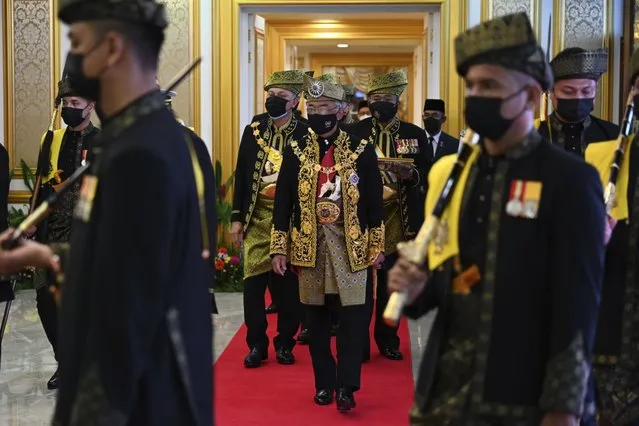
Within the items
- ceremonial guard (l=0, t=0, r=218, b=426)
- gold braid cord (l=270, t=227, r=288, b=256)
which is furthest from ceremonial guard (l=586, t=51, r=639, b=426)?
gold braid cord (l=270, t=227, r=288, b=256)

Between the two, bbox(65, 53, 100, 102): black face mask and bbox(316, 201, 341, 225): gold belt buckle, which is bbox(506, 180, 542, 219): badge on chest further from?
bbox(316, 201, 341, 225): gold belt buckle

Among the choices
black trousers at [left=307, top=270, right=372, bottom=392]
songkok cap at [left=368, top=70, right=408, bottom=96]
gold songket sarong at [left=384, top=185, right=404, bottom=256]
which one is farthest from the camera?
songkok cap at [left=368, top=70, right=408, bottom=96]

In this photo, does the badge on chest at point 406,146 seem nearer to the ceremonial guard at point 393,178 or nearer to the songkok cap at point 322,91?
the ceremonial guard at point 393,178

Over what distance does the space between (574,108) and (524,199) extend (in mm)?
1775

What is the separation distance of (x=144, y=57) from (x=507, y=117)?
2.86ft

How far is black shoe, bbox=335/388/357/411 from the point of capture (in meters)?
5.08

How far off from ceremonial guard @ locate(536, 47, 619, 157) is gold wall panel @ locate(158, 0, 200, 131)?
229 inches

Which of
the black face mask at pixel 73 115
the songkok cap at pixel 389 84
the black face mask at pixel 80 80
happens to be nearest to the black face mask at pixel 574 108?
the black face mask at pixel 80 80

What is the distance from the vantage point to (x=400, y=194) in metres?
A: 6.56

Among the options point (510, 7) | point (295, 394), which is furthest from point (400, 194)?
point (510, 7)

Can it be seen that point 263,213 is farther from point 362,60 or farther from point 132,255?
point 362,60

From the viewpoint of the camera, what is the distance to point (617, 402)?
3.34 m

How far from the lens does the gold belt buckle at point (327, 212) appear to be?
5.16m

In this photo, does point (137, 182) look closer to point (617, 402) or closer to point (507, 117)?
point (507, 117)
